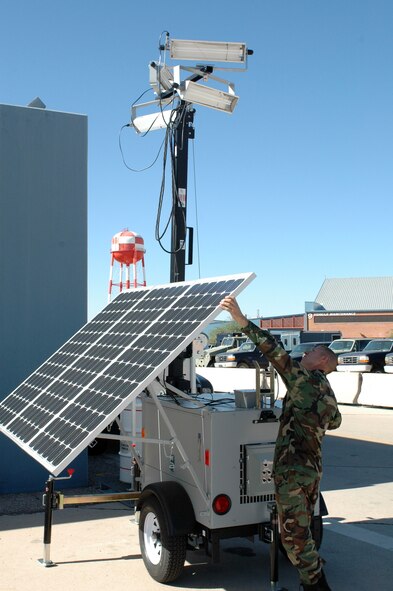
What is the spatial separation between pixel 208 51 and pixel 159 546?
7044mm

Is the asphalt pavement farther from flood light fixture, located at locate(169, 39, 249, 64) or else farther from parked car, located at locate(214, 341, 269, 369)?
parked car, located at locate(214, 341, 269, 369)

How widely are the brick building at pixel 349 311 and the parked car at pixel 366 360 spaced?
133 ft

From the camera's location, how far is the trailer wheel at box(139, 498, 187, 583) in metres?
5.66

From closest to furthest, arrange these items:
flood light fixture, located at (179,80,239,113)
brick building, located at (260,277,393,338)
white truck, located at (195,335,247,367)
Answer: flood light fixture, located at (179,80,239,113), white truck, located at (195,335,247,367), brick building, located at (260,277,393,338)

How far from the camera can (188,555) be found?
6773mm

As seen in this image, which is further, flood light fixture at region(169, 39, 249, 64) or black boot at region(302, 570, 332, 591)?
flood light fixture at region(169, 39, 249, 64)

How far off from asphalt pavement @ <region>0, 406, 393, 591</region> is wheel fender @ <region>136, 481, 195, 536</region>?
26.2 inches

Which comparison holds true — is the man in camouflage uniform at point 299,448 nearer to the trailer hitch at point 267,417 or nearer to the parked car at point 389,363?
the trailer hitch at point 267,417

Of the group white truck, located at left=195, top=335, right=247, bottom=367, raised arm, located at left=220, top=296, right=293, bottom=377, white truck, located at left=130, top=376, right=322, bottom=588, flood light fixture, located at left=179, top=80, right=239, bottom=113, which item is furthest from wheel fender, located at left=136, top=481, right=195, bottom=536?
white truck, located at left=195, top=335, right=247, bottom=367

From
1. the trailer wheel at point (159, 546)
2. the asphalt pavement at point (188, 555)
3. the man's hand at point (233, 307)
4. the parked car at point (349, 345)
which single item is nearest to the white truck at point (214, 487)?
the trailer wheel at point (159, 546)

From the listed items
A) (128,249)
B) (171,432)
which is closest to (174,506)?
(171,432)

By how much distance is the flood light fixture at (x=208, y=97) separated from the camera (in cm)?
966

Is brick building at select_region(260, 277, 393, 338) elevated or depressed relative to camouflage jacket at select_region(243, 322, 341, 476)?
elevated

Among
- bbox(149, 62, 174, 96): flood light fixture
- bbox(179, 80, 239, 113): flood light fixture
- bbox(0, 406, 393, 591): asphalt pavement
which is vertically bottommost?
bbox(0, 406, 393, 591): asphalt pavement
